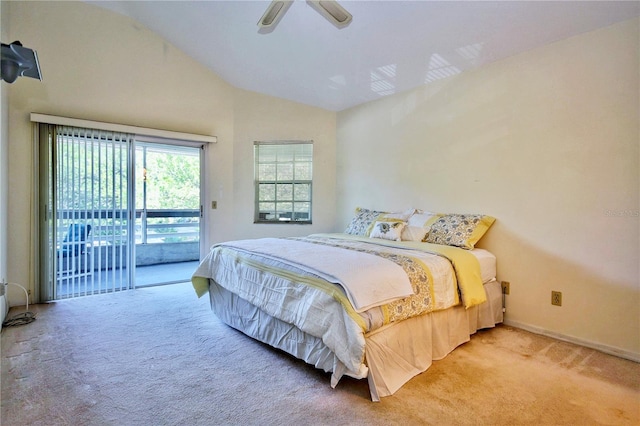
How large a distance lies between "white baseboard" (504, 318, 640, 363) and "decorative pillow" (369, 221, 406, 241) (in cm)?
125

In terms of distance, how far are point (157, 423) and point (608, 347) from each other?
3032mm

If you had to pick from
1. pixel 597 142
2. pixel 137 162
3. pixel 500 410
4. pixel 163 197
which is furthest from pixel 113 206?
pixel 597 142

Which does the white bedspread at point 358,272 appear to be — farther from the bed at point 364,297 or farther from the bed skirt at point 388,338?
the bed skirt at point 388,338

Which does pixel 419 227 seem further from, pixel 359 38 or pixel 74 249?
pixel 74 249

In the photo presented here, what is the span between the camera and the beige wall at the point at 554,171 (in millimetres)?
2312

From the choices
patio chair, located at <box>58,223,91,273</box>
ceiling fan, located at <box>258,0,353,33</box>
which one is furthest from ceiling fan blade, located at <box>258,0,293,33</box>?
patio chair, located at <box>58,223,91,273</box>

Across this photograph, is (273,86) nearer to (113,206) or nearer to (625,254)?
(113,206)

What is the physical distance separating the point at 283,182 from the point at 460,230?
2630 mm

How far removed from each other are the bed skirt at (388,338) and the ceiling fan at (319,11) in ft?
6.57

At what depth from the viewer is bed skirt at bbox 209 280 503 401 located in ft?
5.77

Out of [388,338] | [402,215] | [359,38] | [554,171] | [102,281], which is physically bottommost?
[102,281]

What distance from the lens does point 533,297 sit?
2773mm

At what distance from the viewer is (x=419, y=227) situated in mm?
3211

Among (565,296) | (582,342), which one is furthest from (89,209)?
(582,342)
